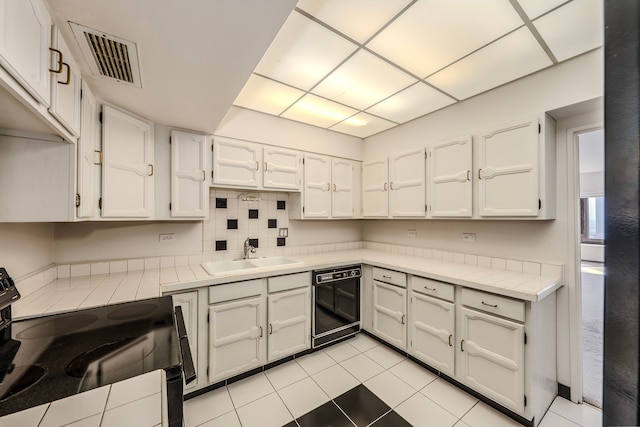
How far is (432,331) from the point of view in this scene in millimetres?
2088

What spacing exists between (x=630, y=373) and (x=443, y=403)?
2.04 metres

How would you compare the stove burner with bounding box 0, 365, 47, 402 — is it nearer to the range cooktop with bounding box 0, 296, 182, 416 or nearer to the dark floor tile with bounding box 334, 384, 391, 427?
the range cooktop with bounding box 0, 296, 182, 416

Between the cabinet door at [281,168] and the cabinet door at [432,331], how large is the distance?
1.66 metres

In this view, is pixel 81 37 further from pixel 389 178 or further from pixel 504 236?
pixel 504 236

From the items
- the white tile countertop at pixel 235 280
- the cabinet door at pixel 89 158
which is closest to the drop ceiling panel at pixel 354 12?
the cabinet door at pixel 89 158

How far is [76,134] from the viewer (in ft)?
4.22

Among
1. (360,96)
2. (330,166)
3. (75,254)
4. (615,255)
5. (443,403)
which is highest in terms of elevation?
(360,96)

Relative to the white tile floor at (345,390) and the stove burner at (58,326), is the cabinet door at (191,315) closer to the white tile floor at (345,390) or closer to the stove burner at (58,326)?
the white tile floor at (345,390)

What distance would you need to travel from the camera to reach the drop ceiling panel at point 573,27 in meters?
1.33

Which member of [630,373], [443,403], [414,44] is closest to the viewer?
[630,373]

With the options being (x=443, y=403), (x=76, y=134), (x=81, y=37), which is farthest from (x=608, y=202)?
(x=443, y=403)

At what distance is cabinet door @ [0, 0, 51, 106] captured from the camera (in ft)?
2.31

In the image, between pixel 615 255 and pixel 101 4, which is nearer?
pixel 615 255

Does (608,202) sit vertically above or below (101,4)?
below
